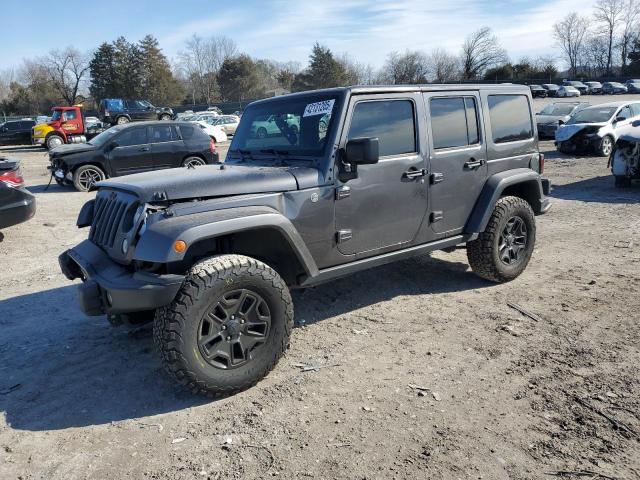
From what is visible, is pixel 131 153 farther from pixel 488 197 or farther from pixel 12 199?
pixel 488 197

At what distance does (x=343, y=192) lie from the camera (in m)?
3.91

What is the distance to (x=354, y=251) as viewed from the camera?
162 inches

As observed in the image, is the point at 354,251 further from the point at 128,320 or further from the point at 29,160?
the point at 29,160

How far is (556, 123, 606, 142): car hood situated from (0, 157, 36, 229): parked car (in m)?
14.3

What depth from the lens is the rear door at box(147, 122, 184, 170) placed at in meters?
12.6

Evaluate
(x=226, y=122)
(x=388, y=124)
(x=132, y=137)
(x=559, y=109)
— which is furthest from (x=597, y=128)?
(x=226, y=122)

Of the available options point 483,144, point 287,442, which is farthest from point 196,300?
point 483,144

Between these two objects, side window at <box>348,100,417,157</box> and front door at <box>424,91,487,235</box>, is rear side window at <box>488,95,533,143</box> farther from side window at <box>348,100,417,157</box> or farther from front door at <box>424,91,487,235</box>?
side window at <box>348,100,417,157</box>

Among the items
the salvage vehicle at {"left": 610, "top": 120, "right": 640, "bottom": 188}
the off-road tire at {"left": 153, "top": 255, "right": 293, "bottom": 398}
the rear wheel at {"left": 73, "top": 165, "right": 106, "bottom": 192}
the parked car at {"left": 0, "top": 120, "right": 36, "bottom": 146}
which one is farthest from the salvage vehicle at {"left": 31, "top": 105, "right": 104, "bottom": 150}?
the off-road tire at {"left": 153, "top": 255, "right": 293, "bottom": 398}

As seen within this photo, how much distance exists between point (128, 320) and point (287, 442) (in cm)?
163

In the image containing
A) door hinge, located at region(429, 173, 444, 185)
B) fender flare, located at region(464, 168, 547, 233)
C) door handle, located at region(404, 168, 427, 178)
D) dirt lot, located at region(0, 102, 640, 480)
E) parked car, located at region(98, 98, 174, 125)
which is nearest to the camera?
dirt lot, located at region(0, 102, 640, 480)

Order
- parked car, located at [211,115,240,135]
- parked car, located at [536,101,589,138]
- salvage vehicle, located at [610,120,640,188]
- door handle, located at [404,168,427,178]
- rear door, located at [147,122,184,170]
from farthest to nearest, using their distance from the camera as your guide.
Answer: parked car, located at [211,115,240,135], parked car, located at [536,101,589,138], rear door, located at [147,122,184,170], salvage vehicle, located at [610,120,640,188], door handle, located at [404,168,427,178]

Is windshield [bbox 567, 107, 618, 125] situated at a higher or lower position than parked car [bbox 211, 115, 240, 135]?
lower

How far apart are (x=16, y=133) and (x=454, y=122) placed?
27881mm
